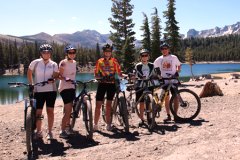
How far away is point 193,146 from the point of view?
6.32m

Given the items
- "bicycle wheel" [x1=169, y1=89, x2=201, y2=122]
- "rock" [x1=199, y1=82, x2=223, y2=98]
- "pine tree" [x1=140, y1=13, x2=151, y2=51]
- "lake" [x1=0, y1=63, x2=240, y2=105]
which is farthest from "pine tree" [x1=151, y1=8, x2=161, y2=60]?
"bicycle wheel" [x1=169, y1=89, x2=201, y2=122]

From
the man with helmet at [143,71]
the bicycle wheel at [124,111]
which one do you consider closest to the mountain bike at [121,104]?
the bicycle wheel at [124,111]

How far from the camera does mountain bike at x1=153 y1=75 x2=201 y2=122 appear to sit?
938 cm

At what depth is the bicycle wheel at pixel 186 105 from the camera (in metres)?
9.39

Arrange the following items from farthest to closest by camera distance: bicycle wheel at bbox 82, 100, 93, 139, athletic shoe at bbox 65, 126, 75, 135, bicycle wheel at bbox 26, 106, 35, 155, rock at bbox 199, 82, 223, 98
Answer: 1. rock at bbox 199, 82, 223, 98
2. athletic shoe at bbox 65, 126, 75, 135
3. bicycle wheel at bbox 82, 100, 93, 139
4. bicycle wheel at bbox 26, 106, 35, 155

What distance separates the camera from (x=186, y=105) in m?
9.41

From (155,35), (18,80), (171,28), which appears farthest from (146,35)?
(18,80)

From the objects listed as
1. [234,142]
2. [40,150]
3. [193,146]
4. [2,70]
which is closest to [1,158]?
[40,150]

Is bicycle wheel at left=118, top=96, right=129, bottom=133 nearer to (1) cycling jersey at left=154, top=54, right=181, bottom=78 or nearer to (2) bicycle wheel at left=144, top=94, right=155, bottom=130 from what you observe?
(2) bicycle wheel at left=144, top=94, right=155, bottom=130

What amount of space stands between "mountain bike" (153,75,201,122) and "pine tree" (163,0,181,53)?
40946 millimetres

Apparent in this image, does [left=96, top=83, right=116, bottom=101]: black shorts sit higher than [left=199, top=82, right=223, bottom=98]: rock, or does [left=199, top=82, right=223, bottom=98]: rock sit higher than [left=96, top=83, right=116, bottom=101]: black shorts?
[left=96, top=83, right=116, bottom=101]: black shorts

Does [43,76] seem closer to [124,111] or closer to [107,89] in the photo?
[107,89]

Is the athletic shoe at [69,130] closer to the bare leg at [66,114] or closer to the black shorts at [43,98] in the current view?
the bare leg at [66,114]

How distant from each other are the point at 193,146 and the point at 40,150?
3.37 meters
